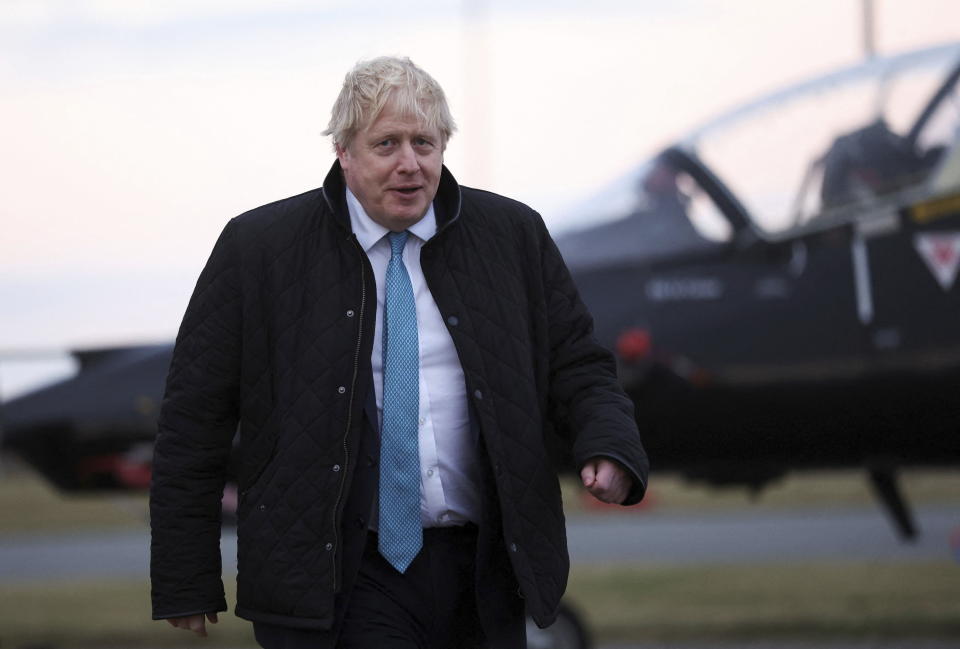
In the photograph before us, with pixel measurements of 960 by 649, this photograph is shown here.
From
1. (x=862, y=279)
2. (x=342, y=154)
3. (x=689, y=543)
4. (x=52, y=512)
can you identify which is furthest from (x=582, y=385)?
(x=52, y=512)

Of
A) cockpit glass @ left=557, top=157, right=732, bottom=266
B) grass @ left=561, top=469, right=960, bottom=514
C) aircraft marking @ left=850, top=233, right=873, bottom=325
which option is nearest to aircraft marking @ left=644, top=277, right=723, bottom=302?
cockpit glass @ left=557, top=157, right=732, bottom=266

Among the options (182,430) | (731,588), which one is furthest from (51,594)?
(182,430)

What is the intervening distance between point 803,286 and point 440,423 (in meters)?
3.82

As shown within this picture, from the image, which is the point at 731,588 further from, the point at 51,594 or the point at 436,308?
the point at 436,308

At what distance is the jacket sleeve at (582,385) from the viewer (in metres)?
3.16

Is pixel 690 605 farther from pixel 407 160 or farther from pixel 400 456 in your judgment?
pixel 407 160

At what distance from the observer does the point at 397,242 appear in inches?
130

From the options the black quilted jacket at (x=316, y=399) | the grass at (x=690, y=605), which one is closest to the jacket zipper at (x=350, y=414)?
the black quilted jacket at (x=316, y=399)

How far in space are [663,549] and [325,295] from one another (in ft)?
37.4

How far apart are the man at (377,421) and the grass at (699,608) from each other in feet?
13.5

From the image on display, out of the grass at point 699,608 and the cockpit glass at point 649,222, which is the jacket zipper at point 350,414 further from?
the grass at point 699,608

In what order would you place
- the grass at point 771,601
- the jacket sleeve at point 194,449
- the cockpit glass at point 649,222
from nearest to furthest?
1. the jacket sleeve at point 194,449
2. the cockpit glass at point 649,222
3. the grass at point 771,601

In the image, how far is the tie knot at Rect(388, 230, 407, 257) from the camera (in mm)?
3291

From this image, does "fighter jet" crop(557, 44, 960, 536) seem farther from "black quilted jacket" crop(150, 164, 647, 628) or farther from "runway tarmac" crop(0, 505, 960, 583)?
"runway tarmac" crop(0, 505, 960, 583)
